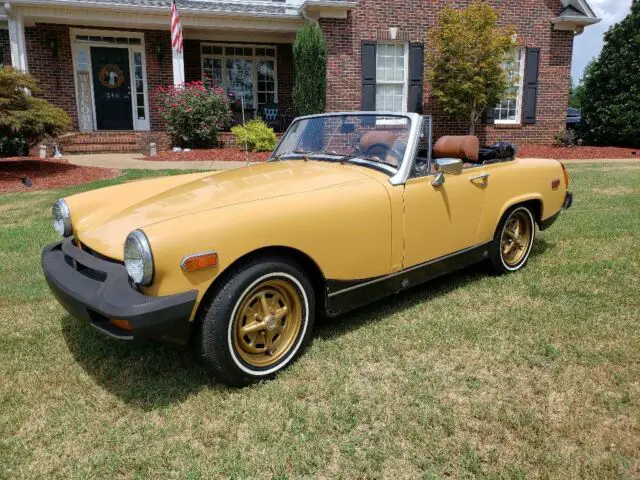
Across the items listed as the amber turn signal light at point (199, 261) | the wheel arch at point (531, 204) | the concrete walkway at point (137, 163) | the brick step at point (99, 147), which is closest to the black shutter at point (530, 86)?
the concrete walkway at point (137, 163)

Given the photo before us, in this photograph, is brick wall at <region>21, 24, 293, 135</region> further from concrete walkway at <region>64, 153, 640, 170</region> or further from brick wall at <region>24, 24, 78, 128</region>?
concrete walkway at <region>64, 153, 640, 170</region>

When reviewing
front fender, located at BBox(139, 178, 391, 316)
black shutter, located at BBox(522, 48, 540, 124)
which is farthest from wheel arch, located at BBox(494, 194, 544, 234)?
black shutter, located at BBox(522, 48, 540, 124)

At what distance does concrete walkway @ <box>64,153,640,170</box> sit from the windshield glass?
628 cm

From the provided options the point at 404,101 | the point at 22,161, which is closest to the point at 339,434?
the point at 22,161

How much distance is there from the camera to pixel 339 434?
2.30 m

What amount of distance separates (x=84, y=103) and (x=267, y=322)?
14.3m

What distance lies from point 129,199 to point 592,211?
228 inches

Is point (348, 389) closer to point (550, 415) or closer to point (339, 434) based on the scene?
point (339, 434)

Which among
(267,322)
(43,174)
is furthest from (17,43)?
(267,322)

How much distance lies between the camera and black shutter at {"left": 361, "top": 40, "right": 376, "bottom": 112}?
13758mm

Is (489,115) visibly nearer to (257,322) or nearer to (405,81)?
(405,81)

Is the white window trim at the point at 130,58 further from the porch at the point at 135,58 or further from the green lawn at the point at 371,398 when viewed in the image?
the green lawn at the point at 371,398

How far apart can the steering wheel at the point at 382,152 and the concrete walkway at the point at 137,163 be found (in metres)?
6.94

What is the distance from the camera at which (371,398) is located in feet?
8.38
